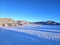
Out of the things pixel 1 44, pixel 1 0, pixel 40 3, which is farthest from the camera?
pixel 40 3

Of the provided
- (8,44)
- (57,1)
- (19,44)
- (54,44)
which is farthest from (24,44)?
(57,1)

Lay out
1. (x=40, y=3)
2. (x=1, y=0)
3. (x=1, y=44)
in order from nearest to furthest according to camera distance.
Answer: (x=1, y=44), (x=1, y=0), (x=40, y=3)

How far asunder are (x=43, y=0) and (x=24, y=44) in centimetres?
114

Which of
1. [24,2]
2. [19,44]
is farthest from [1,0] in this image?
[19,44]

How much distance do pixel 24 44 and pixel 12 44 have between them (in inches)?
8.5

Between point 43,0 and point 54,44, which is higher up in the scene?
point 43,0

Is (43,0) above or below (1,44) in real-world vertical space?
above

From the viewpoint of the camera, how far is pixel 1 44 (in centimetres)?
234

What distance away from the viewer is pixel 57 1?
2980 millimetres

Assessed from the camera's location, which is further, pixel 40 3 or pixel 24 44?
pixel 40 3

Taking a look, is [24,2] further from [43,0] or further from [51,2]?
[51,2]

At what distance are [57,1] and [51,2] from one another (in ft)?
0.63

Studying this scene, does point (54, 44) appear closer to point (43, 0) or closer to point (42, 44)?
A: point (42, 44)

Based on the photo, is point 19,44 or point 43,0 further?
point 43,0
